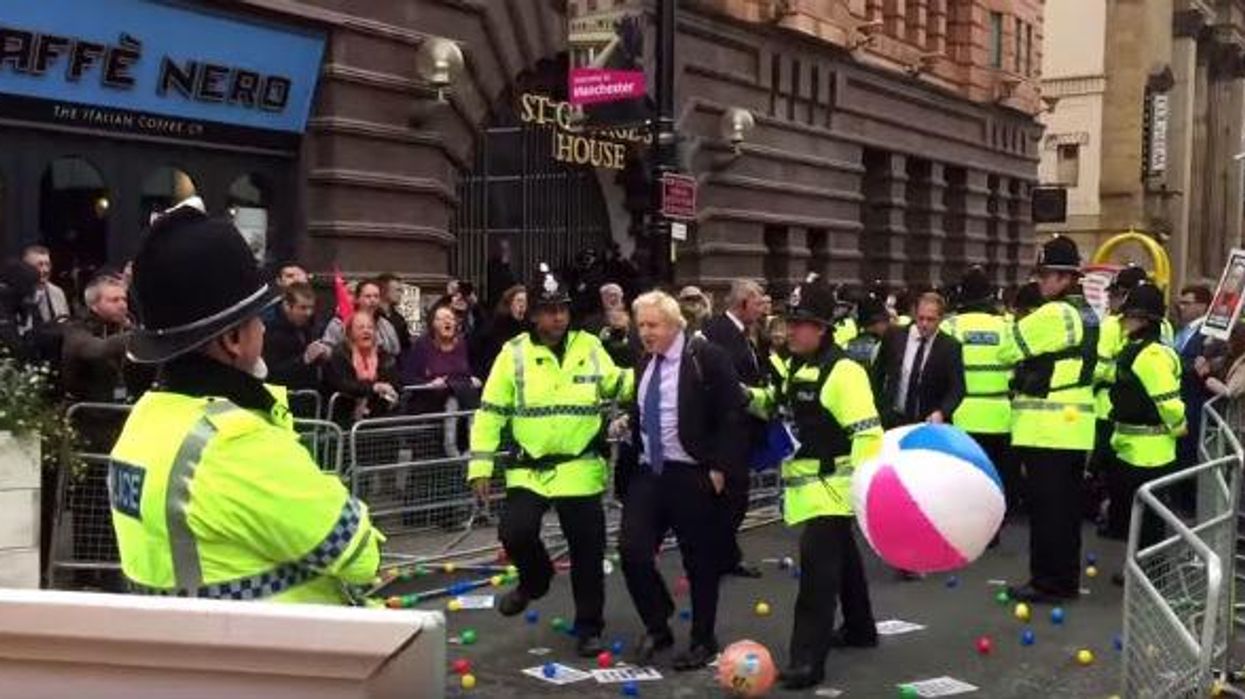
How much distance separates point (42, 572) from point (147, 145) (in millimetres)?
6719

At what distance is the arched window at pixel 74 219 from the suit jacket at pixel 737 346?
20.1 ft

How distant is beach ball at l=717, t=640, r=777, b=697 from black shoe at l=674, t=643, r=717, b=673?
66 centimetres

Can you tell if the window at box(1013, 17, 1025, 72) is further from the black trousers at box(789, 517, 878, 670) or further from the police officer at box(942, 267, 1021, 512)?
the black trousers at box(789, 517, 878, 670)

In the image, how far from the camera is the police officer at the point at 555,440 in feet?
25.2

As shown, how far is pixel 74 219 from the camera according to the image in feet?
42.6

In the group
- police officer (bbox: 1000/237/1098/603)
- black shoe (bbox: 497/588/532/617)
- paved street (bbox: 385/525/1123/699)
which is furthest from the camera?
police officer (bbox: 1000/237/1098/603)

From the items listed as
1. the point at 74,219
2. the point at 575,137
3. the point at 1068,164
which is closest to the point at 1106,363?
the point at 74,219

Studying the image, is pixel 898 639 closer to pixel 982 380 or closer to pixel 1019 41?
pixel 982 380

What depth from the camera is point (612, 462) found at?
10.8 meters

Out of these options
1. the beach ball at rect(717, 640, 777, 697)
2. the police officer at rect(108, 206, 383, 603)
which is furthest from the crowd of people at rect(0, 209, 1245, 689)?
the police officer at rect(108, 206, 383, 603)

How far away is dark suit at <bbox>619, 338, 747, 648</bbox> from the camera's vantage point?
7379 millimetres

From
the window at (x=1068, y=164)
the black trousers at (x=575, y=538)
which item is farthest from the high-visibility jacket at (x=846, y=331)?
the window at (x=1068, y=164)

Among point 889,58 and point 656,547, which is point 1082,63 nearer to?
point 889,58

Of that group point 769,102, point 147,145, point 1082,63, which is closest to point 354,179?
point 147,145
